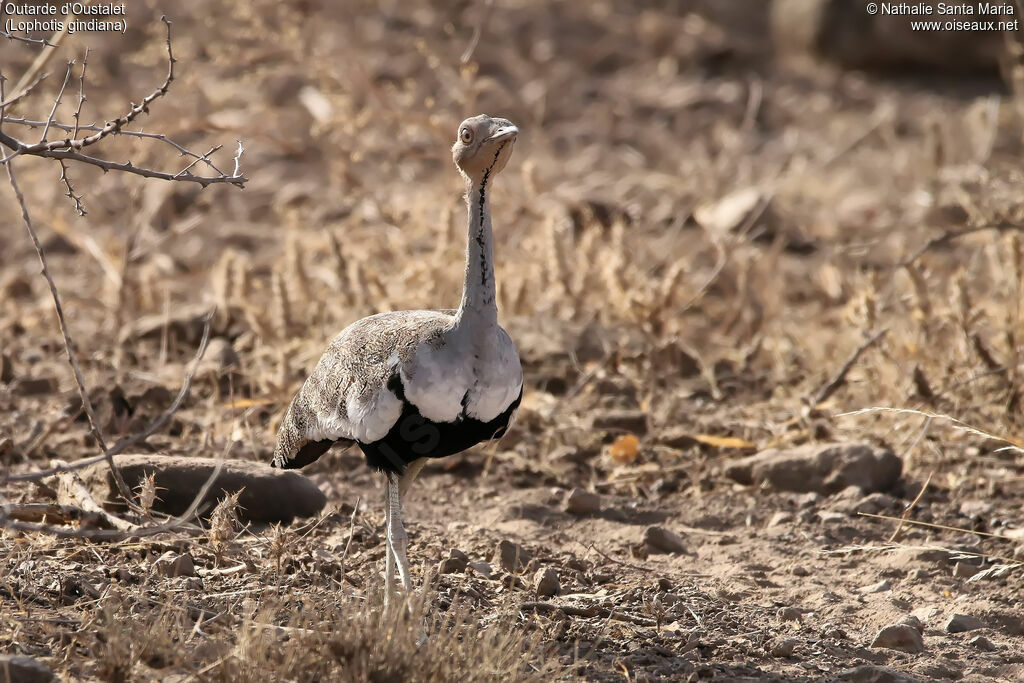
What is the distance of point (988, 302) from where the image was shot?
5508 mm

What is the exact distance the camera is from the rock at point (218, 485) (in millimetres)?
4031

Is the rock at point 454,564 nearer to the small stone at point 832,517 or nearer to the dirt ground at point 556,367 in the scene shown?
the dirt ground at point 556,367

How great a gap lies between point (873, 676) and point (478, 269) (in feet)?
5.28

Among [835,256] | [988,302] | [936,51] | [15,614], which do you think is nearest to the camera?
[15,614]

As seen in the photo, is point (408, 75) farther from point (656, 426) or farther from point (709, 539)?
point (709, 539)

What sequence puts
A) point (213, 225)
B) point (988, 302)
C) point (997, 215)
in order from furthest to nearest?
point (213, 225), point (988, 302), point (997, 215)

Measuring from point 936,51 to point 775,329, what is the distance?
6.36 meters

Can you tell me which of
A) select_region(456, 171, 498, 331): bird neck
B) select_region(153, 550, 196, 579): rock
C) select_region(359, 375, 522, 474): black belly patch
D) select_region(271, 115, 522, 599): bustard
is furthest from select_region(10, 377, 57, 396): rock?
select_region(456, 171, 498, 331): bird neck

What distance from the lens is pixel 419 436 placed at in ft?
10.8

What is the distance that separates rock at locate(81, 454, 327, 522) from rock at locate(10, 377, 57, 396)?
146 cm

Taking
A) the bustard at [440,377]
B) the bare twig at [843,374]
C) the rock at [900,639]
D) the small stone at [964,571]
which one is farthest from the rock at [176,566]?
the bare twig at [843,374]

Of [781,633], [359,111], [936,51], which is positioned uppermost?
[936,51]

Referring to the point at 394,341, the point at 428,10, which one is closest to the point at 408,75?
the point at 428,10

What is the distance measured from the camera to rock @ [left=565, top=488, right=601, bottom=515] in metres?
4.62
